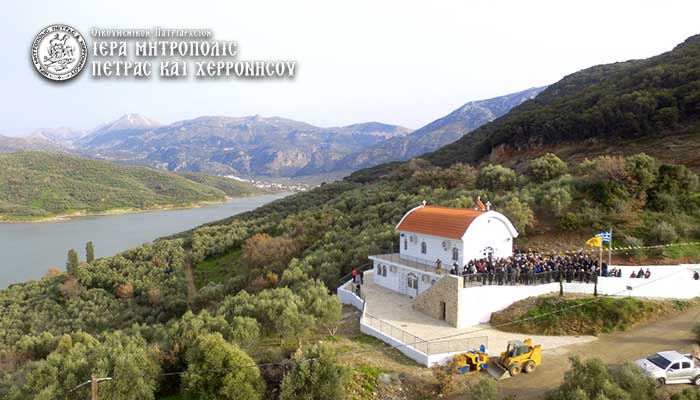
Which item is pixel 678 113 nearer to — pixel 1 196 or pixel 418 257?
pixel 418 257

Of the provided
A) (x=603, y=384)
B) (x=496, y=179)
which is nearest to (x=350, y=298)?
(x=603, y=384)

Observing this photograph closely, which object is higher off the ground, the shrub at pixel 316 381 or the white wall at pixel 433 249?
the white wall at pixel 433 249

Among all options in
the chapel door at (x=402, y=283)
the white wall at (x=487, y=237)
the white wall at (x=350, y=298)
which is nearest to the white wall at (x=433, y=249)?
the white wall at (x=487, y=237)

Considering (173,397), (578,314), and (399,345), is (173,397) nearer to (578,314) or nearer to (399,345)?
(399,345)

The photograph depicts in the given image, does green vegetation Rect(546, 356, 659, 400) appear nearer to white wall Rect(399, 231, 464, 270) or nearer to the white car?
the white car

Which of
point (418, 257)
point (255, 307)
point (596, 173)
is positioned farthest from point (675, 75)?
point (255, 307)

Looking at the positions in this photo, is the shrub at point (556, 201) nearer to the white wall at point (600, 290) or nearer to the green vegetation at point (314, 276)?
the green vegetation at point (314, 276)
